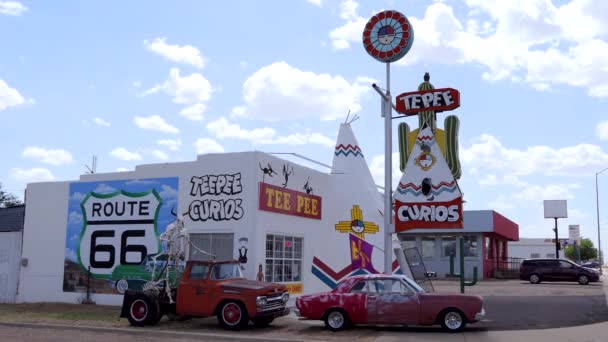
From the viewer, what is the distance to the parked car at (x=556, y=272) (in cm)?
3700

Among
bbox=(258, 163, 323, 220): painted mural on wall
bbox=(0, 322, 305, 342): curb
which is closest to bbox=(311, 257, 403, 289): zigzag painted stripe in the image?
bbox=(258, 163, 323, 220): painted mural on wall

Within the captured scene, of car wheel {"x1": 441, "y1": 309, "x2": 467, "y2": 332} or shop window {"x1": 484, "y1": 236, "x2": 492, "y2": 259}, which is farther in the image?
shop window {"x1": 484, "y1": 236, "x2": 492, "y2": 259}

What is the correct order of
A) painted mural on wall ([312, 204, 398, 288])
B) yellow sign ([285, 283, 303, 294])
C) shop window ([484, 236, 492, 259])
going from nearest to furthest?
1. yellow sign ([285, 283, 303, 294])
2. painted mural on wall ([312, 204, 398, 288])
3. shop window ([484, 236, 492, 259])

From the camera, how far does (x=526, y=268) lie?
128 feet

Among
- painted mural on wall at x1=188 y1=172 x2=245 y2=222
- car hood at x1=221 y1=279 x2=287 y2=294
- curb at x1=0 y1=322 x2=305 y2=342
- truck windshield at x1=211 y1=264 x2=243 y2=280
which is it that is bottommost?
curb at x1=0 y1=322 x2=305 y2=342

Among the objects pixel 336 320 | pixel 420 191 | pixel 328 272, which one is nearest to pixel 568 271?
pixel 328 272

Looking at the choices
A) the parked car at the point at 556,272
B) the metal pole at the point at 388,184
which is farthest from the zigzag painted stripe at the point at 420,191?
the parked car at the point at 556,272

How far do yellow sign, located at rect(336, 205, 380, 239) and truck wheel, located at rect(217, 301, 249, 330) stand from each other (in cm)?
844

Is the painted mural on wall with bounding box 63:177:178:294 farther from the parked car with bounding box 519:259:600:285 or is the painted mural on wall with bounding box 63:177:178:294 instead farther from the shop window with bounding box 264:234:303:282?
the parked car with bounding box 519:259:600:285

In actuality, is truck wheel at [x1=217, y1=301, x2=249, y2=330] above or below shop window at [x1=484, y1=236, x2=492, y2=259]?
below

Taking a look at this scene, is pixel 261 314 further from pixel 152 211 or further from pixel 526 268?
pixel 526 268

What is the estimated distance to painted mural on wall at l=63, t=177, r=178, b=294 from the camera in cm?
2144

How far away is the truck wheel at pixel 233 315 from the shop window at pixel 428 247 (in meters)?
34.1

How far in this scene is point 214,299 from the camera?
53.5 ft
